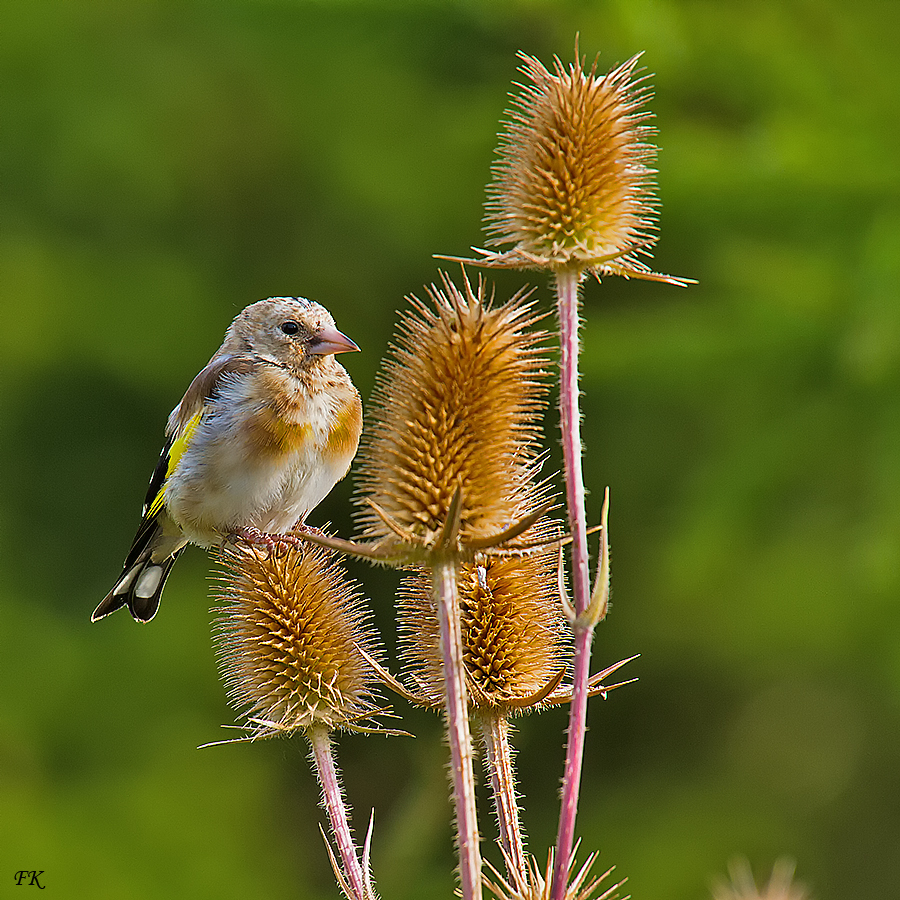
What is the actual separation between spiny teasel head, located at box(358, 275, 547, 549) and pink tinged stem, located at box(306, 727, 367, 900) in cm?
48

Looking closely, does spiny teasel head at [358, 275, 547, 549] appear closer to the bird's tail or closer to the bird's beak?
the bird's beak

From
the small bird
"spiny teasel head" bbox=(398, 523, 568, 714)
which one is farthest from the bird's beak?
"spiny teasel head" bbox=(398, 523, 568, 714)

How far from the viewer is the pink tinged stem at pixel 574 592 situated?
1.64 m

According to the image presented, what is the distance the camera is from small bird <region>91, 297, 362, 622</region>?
3.90 meters

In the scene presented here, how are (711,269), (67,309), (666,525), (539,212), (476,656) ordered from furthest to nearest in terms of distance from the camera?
(67,309) → (666,525) → (711,269) → (476,656) → (539,212)

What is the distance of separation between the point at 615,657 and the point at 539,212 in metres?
7.31

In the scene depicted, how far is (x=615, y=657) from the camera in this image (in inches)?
354

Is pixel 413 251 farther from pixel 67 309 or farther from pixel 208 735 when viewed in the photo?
pixel 208 735

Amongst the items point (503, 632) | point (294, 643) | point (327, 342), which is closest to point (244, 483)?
point (327, 342)

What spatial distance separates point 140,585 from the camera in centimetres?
468

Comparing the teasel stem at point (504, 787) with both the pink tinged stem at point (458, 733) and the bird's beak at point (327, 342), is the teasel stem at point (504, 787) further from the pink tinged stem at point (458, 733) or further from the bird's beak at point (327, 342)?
the bird's beak at point (327, 342)

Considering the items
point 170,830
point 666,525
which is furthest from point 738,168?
point 170,830

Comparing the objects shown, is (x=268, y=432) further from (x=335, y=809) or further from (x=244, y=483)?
(x=335, y=809)

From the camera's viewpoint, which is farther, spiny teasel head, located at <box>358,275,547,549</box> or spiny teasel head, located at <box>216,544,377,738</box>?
spiny teasel head, located at <box>216,544,377,738</box>
